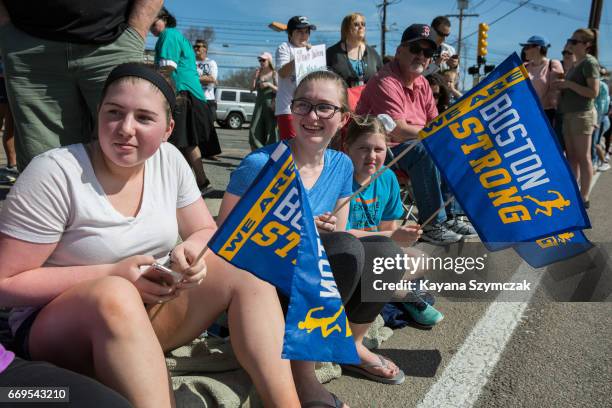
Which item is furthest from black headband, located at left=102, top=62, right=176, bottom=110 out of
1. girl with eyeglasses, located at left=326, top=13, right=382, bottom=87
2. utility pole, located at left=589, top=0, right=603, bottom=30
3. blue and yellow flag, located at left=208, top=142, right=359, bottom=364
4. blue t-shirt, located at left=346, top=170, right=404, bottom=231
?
utility pole, located at left=589, top=0, right=603, bottom=30

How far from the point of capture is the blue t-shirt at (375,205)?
3084mm

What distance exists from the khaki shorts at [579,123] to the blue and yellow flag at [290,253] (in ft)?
17.8

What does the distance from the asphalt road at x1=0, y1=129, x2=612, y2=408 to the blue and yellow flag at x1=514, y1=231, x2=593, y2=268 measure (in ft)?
1.54

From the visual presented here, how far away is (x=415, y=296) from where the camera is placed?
3.10 metres

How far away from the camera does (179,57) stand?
5.66 metres

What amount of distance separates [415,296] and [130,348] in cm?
189

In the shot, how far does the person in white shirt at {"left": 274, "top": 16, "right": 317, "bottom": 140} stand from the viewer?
573 cm

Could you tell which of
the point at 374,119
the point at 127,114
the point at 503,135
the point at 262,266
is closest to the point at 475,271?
the point at 374,119

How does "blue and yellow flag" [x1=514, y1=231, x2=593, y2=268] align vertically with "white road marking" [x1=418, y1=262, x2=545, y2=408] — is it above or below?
above

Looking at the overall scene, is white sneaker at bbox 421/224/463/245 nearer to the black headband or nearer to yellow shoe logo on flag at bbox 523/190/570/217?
yellow shoe logo on flag at bbox 523/190/570/217

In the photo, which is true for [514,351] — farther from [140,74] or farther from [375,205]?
[140,74]

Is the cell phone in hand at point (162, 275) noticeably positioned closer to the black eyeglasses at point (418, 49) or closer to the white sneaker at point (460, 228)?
the black eyeglasses at point (418, 49)

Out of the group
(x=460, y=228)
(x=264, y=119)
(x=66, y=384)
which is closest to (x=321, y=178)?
(x=66, y=384)

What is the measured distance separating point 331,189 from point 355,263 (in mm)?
509
